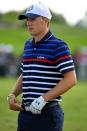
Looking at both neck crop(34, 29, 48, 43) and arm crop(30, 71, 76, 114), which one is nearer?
arm crop(30, 71, 76, 114)

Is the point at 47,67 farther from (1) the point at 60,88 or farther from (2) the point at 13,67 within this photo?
(2) the point at 13,67

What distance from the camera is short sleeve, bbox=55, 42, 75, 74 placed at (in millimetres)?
6539

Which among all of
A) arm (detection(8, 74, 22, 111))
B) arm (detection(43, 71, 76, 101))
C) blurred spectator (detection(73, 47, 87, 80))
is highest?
arm (detection(43, 71, 76, 101))

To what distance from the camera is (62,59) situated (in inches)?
258

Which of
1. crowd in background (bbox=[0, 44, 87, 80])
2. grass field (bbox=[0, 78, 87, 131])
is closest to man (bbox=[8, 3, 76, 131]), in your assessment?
grass field (bbox=[0, 78, 87, 131])

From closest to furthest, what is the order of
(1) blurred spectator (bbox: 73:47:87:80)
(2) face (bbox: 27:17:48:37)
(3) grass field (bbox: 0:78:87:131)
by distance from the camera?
(2) face (bbox: 27:17:48:37), (3) grass field (bbox: 0:78:87:131), (1) blurred spectator (bbox: 73:47:87:80)

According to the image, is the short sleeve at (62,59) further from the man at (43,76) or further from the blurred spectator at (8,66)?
the blurred spectator at (8,66)

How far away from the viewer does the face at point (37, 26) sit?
6664 mm

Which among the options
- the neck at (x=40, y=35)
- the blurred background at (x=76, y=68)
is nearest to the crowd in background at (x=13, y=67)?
the blurred background at (x=76, y=68)

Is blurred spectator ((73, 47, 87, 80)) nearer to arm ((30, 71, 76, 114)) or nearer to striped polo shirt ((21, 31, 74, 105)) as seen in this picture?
striped polo shirt ((21, 31, 74, 105))

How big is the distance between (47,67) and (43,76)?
9 cm

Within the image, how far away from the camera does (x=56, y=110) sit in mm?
6617

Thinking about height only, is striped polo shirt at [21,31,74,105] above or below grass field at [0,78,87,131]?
above

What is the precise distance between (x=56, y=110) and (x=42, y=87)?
0.26 meters
